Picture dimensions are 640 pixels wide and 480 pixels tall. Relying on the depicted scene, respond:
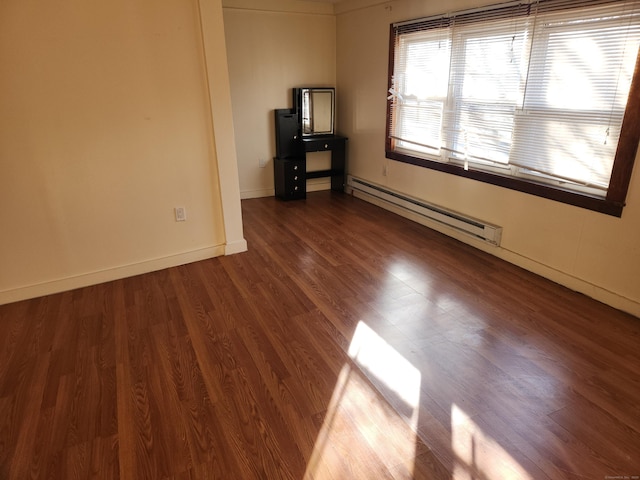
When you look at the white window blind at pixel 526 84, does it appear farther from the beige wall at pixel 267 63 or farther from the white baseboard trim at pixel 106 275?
the white baseboard trim at pixel 106 275

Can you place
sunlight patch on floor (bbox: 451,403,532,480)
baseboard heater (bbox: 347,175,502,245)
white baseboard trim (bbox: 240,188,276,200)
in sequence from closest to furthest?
sunlight patch on floor (bbox: 451,403,532,480), baseboard heater (bbox: 347,175,502,245), white baseboard trim (bbox: 240,188,276,200)

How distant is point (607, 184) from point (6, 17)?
13.2 ft

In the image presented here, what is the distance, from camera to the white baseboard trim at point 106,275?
2.94 m

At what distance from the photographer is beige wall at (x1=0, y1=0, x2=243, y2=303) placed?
265 cm

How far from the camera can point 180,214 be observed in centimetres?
339

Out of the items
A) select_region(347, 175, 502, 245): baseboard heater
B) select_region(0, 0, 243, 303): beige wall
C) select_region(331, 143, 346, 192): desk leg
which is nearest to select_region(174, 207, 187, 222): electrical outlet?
select_region(0, 0, 243, 303): beige wall

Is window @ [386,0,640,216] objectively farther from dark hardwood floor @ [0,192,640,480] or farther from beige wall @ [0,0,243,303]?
beige wall @ [0,0,243,303]

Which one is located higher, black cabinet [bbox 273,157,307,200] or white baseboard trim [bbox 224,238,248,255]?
black cabinet [bbox 273,157,307,200]

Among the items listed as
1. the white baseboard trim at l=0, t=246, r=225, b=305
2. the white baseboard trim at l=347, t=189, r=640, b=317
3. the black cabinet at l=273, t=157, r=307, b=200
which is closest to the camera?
the white baseboard trim at l=347, t=189, r=640, b=317

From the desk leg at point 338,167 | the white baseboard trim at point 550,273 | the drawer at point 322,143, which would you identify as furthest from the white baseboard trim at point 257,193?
the white baseboard trim at point 550,273

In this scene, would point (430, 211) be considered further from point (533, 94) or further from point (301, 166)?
point (301, 166)

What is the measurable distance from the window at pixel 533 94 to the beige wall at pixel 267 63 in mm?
1328

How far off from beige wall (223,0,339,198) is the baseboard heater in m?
1.31

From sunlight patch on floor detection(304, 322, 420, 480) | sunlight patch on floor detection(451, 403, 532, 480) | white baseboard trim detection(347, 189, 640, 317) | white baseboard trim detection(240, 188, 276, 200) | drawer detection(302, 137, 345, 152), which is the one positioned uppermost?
drawer detection(302, 137, 345, 152)
